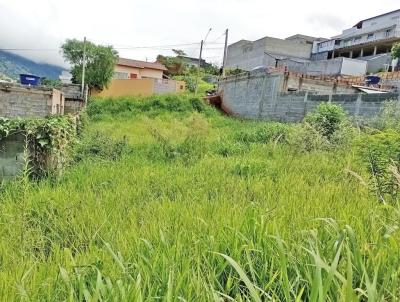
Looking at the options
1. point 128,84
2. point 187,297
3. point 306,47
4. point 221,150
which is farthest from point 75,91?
point 306,47

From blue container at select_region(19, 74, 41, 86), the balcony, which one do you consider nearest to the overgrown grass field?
blue container at select_region(19, 74, 41, 86)

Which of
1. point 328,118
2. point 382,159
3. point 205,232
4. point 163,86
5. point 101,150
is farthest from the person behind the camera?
point 163,86

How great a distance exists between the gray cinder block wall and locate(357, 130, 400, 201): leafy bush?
5.74 m

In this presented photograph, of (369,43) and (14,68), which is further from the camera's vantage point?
(14,68)

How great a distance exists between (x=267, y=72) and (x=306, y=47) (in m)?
32.2

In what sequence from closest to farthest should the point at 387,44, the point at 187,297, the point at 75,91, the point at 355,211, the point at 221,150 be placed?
the point at 187,297 < the point at 355,211 < the point at 221,150 < the point at 75,91 < the point at 387,44

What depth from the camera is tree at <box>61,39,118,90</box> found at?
2423 cm

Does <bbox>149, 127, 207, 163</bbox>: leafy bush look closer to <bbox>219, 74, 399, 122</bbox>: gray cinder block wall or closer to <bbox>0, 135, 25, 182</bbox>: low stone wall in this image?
<bbox>0, 135, 25, 182</bbox>: low stone wall

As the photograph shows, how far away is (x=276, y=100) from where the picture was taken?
14.1m

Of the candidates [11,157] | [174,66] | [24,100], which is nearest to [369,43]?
[174,66]

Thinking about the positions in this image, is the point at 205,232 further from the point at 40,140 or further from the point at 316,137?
the point at 316,137

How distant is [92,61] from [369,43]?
104 feet

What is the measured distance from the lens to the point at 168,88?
86.2 ft

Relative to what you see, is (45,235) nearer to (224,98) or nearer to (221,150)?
(221,150)
